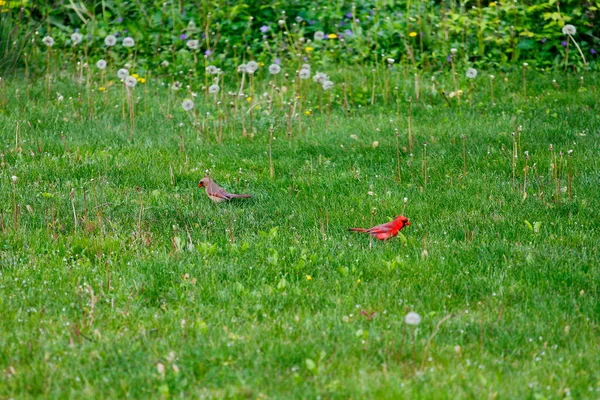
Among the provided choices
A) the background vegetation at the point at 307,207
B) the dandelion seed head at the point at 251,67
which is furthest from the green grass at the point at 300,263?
the dandelion seed head at the point at 251,67

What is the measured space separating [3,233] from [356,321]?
254 centimetres

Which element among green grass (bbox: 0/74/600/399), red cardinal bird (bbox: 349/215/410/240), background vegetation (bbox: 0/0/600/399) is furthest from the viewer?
red cardinal bird (bbox: 349/215/410/240)

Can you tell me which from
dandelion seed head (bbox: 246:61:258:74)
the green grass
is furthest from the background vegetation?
dandelion seed head (bbox: 246:61:258:74)

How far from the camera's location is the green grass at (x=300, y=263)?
12.1 feet

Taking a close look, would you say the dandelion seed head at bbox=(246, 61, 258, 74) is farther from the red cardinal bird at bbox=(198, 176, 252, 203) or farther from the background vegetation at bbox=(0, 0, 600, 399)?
the red cardinal bird at bbox=(198, 176, 252, 203)

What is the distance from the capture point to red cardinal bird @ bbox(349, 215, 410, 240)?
17.1ft

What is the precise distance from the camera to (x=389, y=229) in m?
5.23

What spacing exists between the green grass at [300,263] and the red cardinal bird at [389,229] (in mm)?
70

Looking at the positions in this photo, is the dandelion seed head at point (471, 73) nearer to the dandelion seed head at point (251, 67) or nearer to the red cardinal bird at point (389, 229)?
the dandelion seed head at point (251, 67)

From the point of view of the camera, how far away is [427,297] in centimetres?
450

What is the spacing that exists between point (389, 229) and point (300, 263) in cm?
70

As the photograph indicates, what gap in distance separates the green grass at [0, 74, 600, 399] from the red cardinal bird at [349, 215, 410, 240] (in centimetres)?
7

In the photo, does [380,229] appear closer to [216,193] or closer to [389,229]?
[389,229]

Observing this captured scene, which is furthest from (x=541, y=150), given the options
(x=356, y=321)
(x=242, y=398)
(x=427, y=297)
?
(x=242, y=398)
